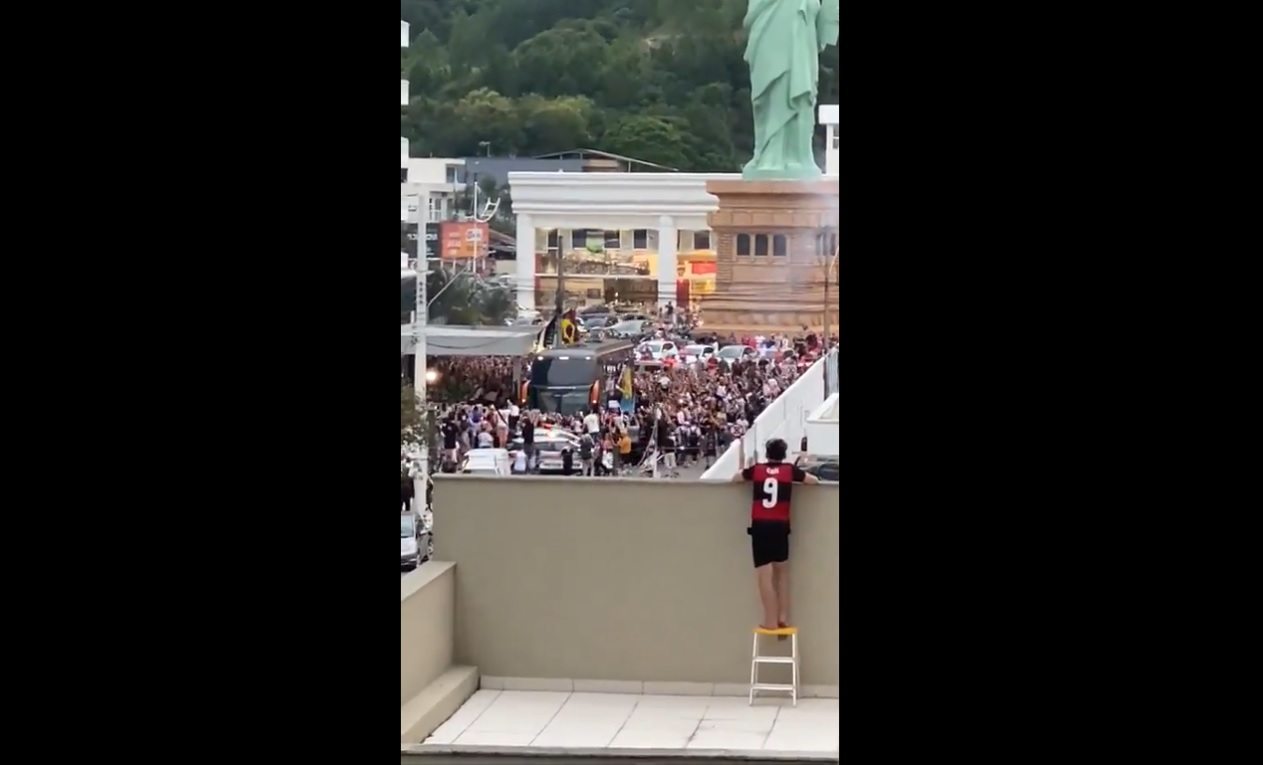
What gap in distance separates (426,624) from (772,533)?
41.0 inches

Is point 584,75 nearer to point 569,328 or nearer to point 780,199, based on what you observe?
point 569,328

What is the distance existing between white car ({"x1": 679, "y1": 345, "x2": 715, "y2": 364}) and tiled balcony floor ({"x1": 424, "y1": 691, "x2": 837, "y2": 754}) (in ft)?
6.61

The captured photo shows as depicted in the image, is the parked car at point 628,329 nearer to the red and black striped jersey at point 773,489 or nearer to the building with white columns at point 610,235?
the building with white columns at point 610,235

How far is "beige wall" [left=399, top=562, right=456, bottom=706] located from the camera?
4184mm

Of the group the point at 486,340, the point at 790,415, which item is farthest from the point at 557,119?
the point at 790,415

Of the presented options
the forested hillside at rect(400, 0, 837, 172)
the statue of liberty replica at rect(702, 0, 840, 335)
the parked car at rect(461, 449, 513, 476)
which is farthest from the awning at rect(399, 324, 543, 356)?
the statue of liberty replica at rect(702, 0, 840, 335)

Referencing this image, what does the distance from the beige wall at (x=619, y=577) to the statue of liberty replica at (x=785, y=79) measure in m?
1.84

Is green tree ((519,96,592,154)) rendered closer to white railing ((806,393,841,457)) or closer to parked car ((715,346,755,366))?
parked car ((715,346,755,366))

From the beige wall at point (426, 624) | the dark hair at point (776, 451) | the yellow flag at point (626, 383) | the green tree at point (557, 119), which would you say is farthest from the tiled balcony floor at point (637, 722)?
the green tree at point (557, 119)

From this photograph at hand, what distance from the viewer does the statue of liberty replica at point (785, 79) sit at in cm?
559

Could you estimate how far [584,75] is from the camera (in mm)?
6512
